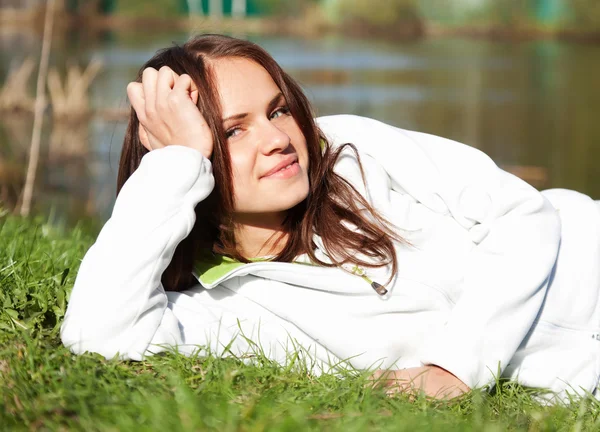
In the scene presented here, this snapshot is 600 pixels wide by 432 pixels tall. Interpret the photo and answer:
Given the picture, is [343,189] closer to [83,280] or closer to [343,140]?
[343,140]

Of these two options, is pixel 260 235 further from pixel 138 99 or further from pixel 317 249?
pixel 138 99

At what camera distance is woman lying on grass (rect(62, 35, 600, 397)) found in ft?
5.81

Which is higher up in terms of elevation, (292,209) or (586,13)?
(586,13)

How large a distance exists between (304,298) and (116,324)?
0.46 meters

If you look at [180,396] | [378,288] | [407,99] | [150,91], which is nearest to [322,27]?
[407,99]

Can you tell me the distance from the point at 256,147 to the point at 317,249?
31 centimetres

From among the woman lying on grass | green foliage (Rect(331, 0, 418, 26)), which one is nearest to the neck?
the woman lying on grass

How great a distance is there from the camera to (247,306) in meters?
1.99

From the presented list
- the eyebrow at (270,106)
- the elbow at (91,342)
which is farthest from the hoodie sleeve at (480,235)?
the elbow at (91,342)

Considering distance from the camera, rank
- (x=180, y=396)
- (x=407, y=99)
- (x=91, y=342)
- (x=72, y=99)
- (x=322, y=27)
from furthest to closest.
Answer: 1. (x=322, y=27)
2. (x=407, y=99)
3. (x=72, y=99)
4. (x=91, y=342)
5. (x=180, y=396)

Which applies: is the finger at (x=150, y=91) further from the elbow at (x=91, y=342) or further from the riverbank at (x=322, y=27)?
the riverbank at (x=322, y=27)

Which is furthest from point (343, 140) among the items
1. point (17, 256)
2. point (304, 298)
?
point (17, 256)

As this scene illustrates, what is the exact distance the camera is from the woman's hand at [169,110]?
72.6 inches

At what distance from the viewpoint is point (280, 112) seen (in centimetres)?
198
